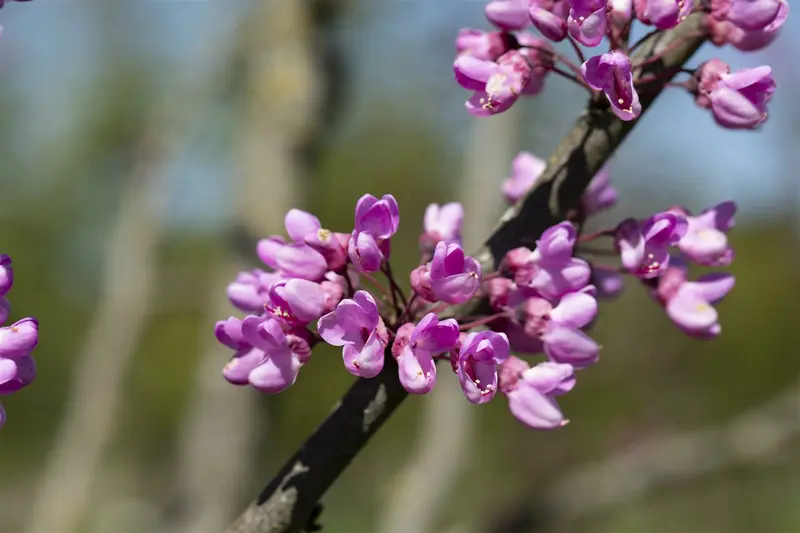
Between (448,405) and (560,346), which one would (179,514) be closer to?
(448,405)

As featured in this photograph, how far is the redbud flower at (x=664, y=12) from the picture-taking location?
2.95ft

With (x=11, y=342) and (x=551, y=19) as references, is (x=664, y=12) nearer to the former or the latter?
(x=551, y=19)

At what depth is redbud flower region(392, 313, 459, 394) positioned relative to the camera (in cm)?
83

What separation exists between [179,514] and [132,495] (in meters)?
8.63

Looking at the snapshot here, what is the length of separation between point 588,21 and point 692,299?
0.44 m

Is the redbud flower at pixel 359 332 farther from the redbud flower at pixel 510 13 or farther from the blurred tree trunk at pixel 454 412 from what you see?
the blurred tree trunk at pixel 454 412

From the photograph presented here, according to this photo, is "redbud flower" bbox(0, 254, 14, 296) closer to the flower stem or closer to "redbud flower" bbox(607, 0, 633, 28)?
the flower stem

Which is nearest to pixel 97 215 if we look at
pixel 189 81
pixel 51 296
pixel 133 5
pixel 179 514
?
pixel 51 296

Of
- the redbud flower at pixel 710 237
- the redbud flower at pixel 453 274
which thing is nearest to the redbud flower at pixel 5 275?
the redbud flower at pixel 453 274

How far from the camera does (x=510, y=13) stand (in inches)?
42.6

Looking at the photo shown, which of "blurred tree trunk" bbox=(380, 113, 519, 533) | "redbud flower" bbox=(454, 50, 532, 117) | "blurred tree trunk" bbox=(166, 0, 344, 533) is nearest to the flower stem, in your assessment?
"redbud flower" bbox=(454, 50, 532, 117)

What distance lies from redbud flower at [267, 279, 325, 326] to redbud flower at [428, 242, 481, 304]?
0.13 m

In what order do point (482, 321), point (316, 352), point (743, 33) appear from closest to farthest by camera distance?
point (482, 321), point (743, 33), point (316, 352)

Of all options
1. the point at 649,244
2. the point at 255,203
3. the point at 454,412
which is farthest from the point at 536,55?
the point at 255,203
